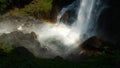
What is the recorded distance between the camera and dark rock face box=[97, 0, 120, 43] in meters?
24.7

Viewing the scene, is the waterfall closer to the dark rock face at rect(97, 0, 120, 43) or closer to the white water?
the white water

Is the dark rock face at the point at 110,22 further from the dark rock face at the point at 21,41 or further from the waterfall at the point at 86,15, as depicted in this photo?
the dark rock face at the point at 21,41

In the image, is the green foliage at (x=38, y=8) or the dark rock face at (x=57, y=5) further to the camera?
the green foliage at (x=38, y=8)

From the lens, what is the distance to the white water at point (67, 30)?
80.8ft

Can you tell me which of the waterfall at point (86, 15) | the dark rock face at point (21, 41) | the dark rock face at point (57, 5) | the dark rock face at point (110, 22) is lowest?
the dark rock face at point (21, 41)

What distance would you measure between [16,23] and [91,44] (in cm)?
999

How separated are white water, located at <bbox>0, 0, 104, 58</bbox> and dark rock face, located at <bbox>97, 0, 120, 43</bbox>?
1.12m

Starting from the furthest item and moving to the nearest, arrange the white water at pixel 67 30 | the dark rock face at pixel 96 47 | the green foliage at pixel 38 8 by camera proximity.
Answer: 1. the green foliage at pixel 38 8
2. the white water at pixel 67 30
3. the dark rock face at pixel 96 47

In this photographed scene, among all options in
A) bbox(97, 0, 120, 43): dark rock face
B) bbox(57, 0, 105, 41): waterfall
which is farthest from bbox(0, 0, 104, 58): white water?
bbox(97, 0, 120, 43): dark rock face

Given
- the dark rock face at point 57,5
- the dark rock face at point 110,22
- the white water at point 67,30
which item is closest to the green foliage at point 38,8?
the dark rock face at point 57,5

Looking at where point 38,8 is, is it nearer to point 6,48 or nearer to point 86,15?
point 86,15

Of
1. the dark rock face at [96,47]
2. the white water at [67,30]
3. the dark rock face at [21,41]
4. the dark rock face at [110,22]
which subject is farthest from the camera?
the dark rock face at [110,22]

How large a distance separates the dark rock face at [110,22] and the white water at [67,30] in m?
1.12

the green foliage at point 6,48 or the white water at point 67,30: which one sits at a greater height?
the white water at point 67,30
